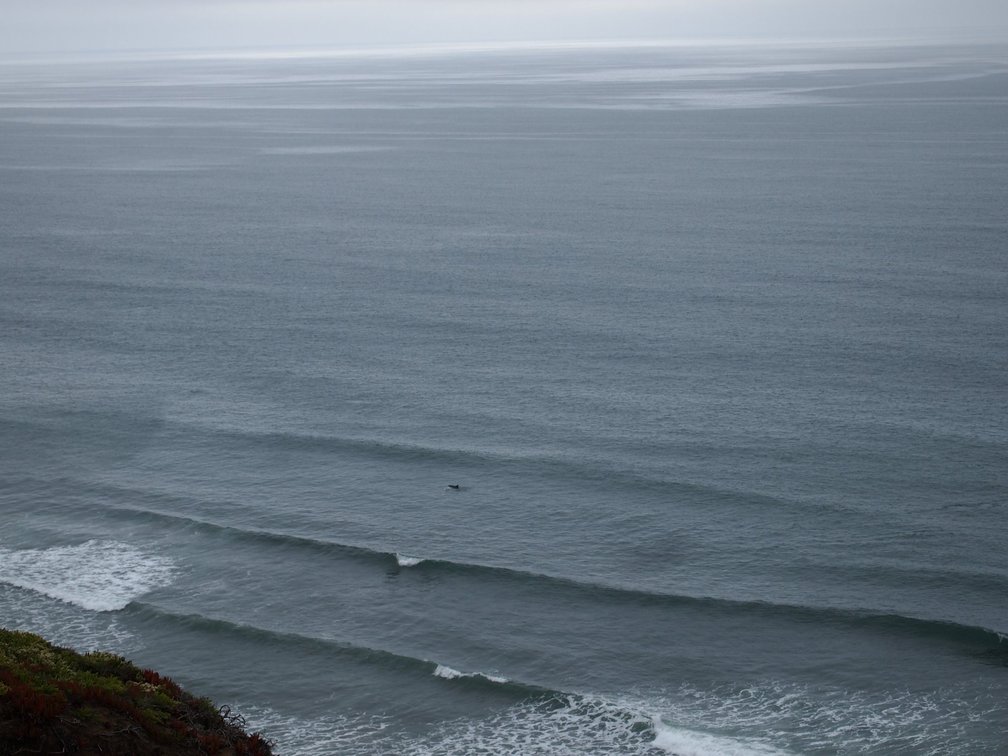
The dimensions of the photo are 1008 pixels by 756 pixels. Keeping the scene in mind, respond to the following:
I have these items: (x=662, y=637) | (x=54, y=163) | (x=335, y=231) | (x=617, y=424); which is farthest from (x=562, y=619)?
(x=54, y=163)

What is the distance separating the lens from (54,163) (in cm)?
19600

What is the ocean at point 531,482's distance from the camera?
47906 mm

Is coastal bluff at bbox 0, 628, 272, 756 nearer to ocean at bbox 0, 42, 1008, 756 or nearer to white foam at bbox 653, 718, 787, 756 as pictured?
ocean at bbox 0, 42, 1008, 756

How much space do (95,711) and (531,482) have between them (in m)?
35.8

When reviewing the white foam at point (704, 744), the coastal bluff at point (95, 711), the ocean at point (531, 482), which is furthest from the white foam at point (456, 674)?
the coastal bluff at point (95, 711)

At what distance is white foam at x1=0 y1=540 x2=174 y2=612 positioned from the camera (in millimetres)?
55281

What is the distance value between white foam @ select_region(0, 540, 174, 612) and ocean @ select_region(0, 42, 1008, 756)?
210mm

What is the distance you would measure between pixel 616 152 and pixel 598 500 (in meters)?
140

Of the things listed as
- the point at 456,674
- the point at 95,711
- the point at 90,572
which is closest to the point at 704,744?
the point at 456,674

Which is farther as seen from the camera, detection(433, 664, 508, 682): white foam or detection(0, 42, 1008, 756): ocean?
detection(433, 664, 508, 682): white foam

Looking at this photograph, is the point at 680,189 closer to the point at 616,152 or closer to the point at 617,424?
the point at 616,152

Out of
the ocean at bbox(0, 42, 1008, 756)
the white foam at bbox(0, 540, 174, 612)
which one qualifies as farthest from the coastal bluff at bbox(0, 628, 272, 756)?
the white foam at bbox(0, 540, 174, 612)

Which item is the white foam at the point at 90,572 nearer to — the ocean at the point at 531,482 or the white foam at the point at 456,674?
the ocean at the point at 531,482

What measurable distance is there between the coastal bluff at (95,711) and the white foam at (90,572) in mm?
16572
